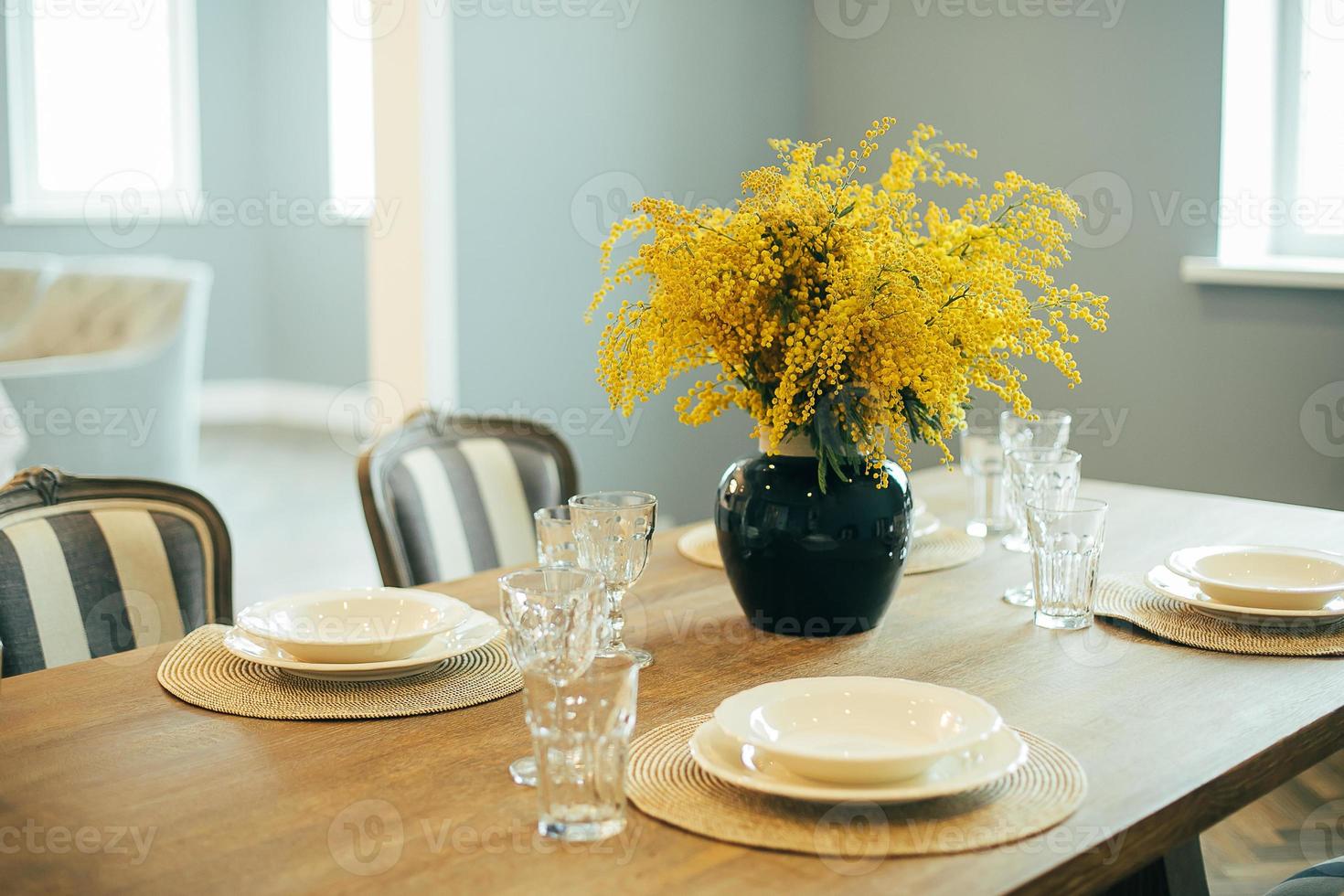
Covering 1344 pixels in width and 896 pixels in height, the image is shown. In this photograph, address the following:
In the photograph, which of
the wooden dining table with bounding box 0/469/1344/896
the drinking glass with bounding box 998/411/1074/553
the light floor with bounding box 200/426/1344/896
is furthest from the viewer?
the light floor with bounding box 200/426/1344/896

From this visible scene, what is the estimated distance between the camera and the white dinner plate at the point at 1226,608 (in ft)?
4.72

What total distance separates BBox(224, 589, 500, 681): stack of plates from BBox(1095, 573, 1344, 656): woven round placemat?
70 centimetres

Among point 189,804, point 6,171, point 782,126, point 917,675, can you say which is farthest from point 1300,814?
point 6,171

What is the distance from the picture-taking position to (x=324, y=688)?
4.24 ft

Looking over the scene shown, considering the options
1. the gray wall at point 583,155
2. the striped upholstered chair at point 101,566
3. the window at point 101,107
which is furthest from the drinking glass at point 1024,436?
the window at point 101,107

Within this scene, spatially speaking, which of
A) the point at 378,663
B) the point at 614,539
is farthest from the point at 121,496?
the point at 614,539

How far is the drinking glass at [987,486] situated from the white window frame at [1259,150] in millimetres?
1357

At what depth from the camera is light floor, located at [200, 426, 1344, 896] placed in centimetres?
239

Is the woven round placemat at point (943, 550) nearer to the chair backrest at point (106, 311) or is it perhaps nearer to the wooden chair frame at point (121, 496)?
the wooden chair frame at point (121, 496)

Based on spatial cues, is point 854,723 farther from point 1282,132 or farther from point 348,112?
point 348,112

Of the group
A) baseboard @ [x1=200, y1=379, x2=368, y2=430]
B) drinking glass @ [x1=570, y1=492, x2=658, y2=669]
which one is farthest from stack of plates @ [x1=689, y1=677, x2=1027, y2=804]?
baseboard @ [x1=200, y1=379, x2=368, y2=430]

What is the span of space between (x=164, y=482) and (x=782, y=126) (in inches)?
112

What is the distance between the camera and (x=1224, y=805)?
3.50ft

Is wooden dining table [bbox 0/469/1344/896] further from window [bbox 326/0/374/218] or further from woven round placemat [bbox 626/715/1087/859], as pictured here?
window [bbox 326/0/374/218]
